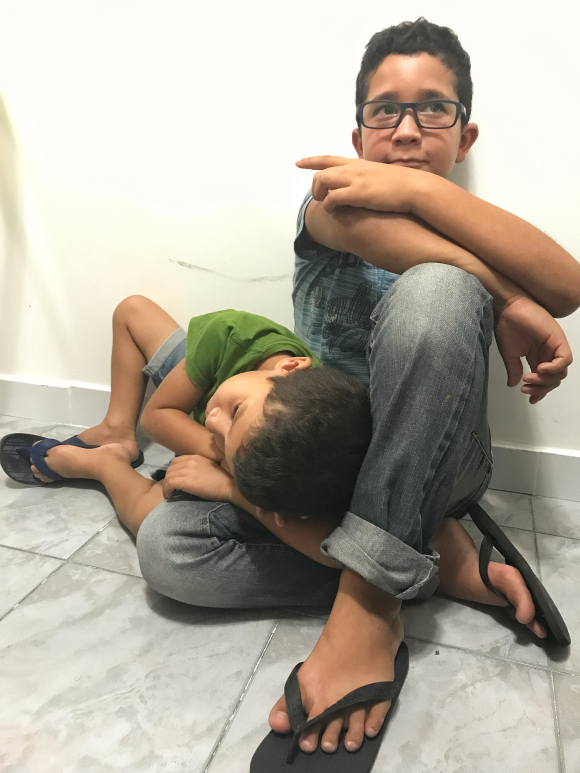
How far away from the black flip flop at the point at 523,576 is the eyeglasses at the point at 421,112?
23.6 inches

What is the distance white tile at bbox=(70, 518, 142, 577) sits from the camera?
771mm

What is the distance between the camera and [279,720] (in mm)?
511

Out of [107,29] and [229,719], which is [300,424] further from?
[107,29]

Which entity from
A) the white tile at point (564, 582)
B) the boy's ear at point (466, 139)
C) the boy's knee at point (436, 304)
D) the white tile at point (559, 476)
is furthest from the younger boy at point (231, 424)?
the white tile at point (559, 476)

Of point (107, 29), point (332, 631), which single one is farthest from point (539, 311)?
point (107, 29)

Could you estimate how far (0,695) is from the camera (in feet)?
1.83

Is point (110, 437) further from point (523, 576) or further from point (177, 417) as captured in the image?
point (523, 576)

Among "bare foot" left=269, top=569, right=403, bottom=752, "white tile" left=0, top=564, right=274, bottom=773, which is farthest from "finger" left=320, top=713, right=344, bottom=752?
"white tile" left=0, top=564, right=274, bottom=773

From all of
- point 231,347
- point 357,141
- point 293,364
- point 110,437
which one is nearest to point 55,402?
point 110,437

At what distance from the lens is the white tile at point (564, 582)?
Result: 2.05 feet

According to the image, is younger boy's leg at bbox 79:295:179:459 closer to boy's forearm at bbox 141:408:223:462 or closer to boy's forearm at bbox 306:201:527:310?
boy's forearm at bbox 141:408:223:462

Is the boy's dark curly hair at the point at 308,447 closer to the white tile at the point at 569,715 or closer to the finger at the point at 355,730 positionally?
the finger at the point at 355,730

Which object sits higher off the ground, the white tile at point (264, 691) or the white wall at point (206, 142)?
the white wall at point (206, 142)

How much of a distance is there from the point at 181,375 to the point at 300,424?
35 cm
